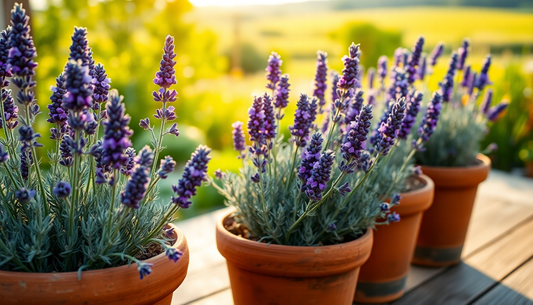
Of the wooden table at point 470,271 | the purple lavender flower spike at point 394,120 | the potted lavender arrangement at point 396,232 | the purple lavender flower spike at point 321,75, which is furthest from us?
the wooden table at point 470,271

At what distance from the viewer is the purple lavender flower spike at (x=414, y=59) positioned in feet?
6.43

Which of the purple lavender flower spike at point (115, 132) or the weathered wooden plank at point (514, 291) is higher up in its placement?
the purple lavender flower spike at point (115, 132)

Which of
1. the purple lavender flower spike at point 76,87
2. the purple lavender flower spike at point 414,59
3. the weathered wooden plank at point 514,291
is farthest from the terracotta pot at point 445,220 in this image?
the purple lavender flower spike at point 76,87

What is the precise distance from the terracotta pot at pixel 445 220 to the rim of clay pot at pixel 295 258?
3.56ft

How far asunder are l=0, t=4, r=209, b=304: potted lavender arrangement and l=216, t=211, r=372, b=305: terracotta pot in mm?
279

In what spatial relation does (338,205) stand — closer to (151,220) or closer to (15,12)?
(151,220)

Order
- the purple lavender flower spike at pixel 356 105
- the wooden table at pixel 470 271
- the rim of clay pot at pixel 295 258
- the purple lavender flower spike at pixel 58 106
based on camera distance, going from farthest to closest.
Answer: the wooden table at pixel 470 271, the purple lavender flower spike at pixel 356 105, the rim of clay pot at pixel 295 258, the purple lavender flower spike at pixel 58 106

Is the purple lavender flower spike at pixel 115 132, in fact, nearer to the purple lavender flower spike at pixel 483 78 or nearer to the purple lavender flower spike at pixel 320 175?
the purple lavender flower spike at pixel 320 175

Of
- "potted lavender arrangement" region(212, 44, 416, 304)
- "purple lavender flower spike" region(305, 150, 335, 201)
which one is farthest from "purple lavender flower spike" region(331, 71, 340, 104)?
"purple lavender flower spike" region(305, 150, 335, 201)

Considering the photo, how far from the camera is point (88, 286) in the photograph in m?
1.13

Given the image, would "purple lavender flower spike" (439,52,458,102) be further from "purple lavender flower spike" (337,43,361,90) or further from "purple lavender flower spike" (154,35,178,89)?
"purple lavender flower spike" (154,35,178,89)

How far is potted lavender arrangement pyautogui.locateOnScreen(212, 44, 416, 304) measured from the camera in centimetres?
139

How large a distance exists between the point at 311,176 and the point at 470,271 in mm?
1566

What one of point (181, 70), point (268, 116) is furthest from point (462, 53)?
point (181, 70)
